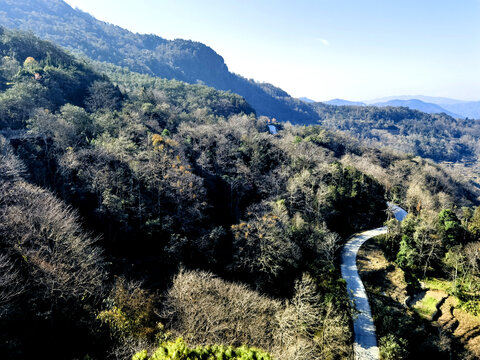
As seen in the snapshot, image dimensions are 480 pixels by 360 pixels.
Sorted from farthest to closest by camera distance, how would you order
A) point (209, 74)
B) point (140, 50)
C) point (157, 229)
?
point (209, 74), point (140, 50), point (157, 229)

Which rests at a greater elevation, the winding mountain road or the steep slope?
the steep slope

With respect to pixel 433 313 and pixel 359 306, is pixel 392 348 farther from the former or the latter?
pixel 433 313

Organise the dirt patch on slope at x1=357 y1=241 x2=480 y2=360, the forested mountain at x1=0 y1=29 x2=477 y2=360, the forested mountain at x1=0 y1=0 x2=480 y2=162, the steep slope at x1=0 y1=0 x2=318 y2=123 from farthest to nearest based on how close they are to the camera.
Result: 1. the forested mountain at x1=0 y1=0 x2=480 y2=162
2. the steep slope at x1=0 y1=0 x2=318 y2=123
3. the dirt patch on slope at x1=357 y1=241 x2=480 y2=360
4. the forested mountain at x1=0 y1=29 x2=477 y2=360

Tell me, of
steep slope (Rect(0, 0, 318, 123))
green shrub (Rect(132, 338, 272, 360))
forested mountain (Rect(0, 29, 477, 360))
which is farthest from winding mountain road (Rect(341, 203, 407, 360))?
steep slope (Rect(0, 0, 318, 123))

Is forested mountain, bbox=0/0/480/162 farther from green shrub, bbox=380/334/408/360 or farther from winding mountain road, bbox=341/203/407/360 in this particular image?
green shrub, bbox=380/334/408/360

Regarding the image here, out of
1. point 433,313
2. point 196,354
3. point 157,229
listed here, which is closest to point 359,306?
point 433,313

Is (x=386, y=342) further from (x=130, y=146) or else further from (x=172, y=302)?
(x=130, y=146)

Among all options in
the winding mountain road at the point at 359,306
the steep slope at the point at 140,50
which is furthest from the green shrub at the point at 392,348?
the steep slope at the point at 140,50
